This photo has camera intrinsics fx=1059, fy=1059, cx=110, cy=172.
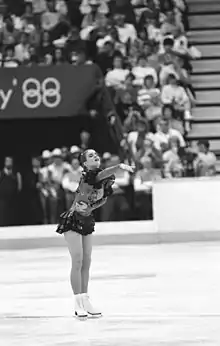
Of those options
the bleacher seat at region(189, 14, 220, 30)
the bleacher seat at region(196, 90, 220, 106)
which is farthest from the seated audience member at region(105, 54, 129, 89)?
the bleacher seat at region(189, 14, 220, 30)

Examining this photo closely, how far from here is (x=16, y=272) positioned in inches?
562

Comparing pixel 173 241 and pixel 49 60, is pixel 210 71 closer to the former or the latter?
pixel 49 60

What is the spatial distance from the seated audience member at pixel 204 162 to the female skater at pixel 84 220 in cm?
934

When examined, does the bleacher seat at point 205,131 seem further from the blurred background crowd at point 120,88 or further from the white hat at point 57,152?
the white hat at point 57,152

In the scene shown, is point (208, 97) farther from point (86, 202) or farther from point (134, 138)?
point (86, 202)

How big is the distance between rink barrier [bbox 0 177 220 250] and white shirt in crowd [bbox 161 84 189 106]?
245 cm

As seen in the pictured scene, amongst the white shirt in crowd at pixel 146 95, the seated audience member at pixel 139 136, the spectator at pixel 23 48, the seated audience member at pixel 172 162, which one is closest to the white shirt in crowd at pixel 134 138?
the seated audience member at pixel 139 136

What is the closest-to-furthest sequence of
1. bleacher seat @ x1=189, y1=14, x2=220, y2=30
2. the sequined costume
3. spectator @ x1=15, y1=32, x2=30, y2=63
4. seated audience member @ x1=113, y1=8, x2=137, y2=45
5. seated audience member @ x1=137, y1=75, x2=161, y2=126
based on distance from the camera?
1. the sequined costume
2. seated audience member @ x1=137, y1=75, x2=161, y2=126
3. spectator @ x1=15, y1=32, x2=30, y2=63
4. seated audience member @ x1=113, y1=8, x2=137, y2=45
5. bleacher seat @ x1=189, y1=14, x2=220, y2=30

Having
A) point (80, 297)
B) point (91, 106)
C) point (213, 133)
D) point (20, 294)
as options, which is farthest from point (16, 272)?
point (213, 133)

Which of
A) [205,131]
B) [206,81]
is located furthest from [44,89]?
[206,81]

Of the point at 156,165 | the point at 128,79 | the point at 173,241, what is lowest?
the point at 173,241

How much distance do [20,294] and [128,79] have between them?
8.65 m

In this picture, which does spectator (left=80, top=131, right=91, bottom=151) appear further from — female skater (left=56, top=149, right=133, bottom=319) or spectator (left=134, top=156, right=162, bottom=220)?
female skater (left=56, top=149, right=133, bottom=319)

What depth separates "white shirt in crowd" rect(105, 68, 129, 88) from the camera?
65.4ft
